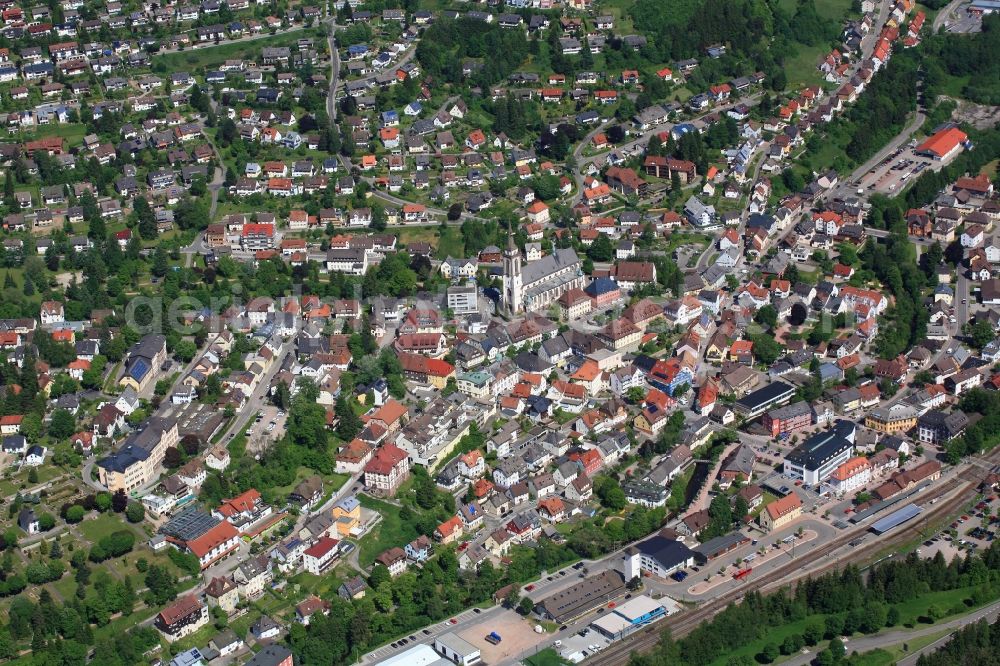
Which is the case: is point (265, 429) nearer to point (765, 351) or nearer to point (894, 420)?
point (765, 351)

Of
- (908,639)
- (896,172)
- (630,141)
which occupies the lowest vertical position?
(908,639)

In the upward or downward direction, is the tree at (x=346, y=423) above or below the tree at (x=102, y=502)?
above

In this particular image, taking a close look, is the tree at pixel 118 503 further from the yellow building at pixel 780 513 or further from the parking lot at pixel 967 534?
the parking lot at pixel 967 534

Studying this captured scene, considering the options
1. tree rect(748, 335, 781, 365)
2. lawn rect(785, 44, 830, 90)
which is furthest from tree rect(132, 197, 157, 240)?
lawn rect(785, 44, 830, 90)

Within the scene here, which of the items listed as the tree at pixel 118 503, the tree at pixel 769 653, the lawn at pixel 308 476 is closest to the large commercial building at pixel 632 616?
the tree at pixel 769 653

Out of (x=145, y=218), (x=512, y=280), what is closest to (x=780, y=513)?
(x=512, y=280)
